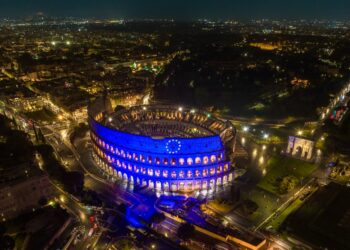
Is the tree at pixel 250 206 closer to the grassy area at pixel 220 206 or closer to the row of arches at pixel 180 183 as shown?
the grassy area at pixel 220 206

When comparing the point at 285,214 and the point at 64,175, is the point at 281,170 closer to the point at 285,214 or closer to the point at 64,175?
the point at 285,214

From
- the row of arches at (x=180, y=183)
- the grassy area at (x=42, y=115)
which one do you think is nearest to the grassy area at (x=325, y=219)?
the row of arches at (x=180, y=183)

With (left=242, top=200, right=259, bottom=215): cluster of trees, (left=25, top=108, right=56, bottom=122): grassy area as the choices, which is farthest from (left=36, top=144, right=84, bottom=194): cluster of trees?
(left=25, top=108, right=56, bottom=122): grassy area

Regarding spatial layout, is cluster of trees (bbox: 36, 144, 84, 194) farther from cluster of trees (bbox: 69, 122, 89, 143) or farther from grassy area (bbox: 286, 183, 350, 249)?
grassy area (bbox: 286, 183, 350, 249)

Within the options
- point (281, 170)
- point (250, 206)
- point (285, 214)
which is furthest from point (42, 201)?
point (281, 170)

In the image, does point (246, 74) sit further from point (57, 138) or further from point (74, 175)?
point (74, 175)

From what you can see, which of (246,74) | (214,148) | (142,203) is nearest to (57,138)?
(142,203)
